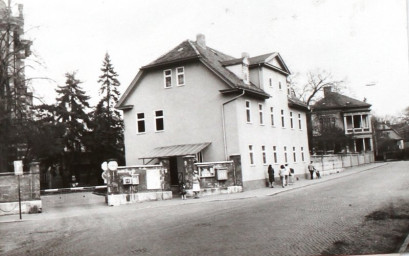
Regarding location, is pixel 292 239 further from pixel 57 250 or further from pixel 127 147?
pixel 127 147

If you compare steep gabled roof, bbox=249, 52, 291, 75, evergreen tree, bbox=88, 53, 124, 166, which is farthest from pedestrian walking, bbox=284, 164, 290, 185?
evergreen tree, bbox=88, 53, 124, 166

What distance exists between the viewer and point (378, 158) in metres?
12.3

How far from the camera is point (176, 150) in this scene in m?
18.0

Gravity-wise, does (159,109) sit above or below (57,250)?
above

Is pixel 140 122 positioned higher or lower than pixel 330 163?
higher

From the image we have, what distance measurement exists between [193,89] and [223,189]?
420cm

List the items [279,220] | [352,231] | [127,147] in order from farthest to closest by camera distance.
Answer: [127,147] → [279,220] → [352,231]

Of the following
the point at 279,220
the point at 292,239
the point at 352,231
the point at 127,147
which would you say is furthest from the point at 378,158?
the point at 127,147

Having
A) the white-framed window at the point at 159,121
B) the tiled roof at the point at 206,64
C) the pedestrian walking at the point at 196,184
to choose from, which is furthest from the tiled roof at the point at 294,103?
the pedestrian walking at the point at 196,184

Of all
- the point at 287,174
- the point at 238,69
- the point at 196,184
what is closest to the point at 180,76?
the point at 238,69

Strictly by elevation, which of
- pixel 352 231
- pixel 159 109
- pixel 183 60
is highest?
pixel 183 60

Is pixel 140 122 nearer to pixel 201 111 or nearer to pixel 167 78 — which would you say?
pixel 167 78

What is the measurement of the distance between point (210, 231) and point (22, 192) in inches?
319

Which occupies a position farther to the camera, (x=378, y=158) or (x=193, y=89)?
(x=193, y=89)
